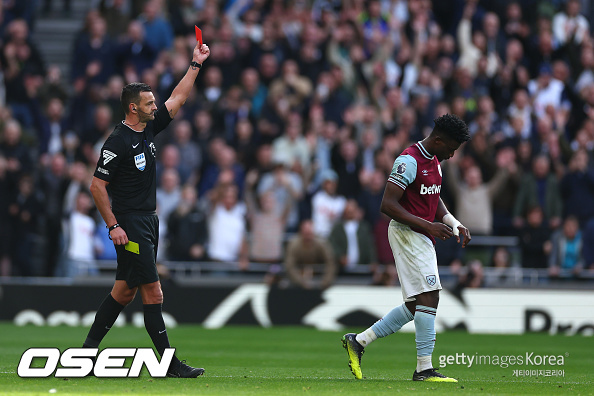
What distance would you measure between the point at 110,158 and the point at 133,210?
50cm

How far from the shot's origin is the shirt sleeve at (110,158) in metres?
8.96

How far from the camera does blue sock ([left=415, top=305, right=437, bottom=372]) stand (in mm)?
9109

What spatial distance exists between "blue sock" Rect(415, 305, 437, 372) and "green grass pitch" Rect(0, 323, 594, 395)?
278 mm

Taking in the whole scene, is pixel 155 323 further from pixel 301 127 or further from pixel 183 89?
pixel 301 127

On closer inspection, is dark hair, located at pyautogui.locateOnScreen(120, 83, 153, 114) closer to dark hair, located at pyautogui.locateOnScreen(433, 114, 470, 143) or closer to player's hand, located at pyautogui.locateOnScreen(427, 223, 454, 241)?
dark hair, located at pyautogui.locateOnScreen(433, 114, 470, 143)

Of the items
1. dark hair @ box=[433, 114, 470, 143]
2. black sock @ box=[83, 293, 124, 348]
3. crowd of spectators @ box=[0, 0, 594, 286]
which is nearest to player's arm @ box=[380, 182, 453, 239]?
dark hair @ box=[433, 114, 470, 143]

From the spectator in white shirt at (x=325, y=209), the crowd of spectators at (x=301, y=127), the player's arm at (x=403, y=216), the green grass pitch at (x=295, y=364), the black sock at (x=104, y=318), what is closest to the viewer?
the green grass pitch at (x=295, y=364)

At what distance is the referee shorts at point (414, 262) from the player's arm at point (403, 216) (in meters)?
0.20

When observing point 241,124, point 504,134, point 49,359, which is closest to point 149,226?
point 49,359

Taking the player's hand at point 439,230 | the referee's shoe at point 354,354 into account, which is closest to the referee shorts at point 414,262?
the player's hand at point 439,230

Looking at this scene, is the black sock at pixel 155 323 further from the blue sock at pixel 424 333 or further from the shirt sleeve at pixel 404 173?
the shirt sleeve at pixel 404 173

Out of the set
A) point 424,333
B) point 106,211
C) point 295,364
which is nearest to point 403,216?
point 424,333

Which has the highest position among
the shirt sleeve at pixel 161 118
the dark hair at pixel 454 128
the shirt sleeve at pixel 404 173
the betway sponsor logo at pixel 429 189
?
the shirt sleeve at pixel 161 118

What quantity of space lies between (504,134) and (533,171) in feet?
4.47
